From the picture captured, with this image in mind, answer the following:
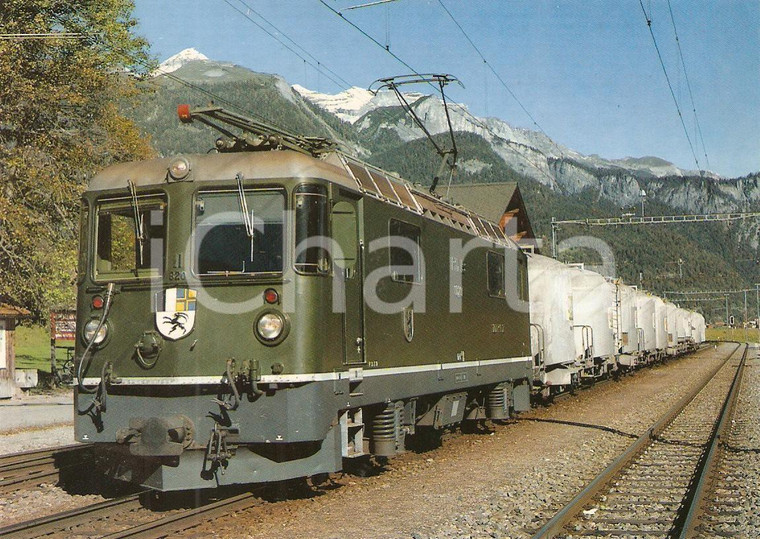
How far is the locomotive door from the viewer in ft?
28.5

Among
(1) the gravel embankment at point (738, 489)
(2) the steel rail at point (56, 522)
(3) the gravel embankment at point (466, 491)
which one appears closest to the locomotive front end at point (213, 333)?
(2) the steel rail at point (56, 522)

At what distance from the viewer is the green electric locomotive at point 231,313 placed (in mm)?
7945

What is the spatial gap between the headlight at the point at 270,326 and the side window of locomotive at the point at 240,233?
0.44 meters

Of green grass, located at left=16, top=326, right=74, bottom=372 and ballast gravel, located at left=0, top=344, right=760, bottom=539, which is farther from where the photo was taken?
green grass, located at left=16, top=326, right=74, bottom=372

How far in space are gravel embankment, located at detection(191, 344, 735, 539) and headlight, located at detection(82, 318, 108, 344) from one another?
2050 millimetres

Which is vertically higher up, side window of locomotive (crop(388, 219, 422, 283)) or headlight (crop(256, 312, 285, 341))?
side window of locomotive (crop(388, 219, 422, 283))

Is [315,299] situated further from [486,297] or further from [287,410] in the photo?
[486,297]

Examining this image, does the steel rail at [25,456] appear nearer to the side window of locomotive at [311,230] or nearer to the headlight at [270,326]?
the headlight at [270,326]

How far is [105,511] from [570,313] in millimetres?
15024

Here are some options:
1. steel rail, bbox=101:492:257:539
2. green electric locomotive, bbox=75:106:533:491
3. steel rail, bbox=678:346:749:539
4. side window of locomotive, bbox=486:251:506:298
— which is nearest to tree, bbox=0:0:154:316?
side window of locomotive, bbox=486:251:506:298

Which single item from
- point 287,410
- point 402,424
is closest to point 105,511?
point 287,410

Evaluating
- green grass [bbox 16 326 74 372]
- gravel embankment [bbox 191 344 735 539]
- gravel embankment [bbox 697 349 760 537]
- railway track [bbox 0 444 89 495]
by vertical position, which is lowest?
gravel embankment [bbox 697 349 760 537]

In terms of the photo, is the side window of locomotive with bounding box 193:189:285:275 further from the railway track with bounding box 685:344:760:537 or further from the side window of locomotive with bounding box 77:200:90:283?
the railway track with bounding box 685:344:760:537

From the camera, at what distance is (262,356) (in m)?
7.98
